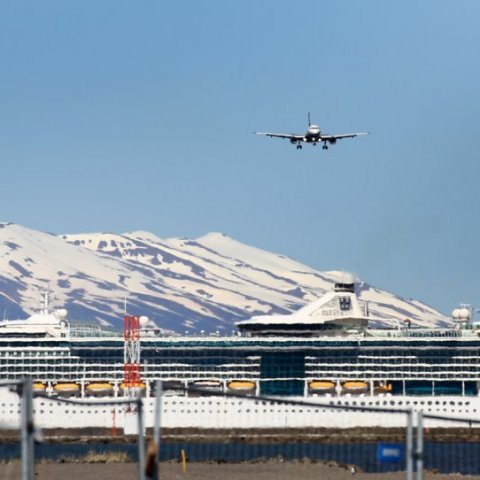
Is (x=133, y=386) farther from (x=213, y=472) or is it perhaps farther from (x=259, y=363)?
(x=213, y=472)

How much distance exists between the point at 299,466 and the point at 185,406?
57.3 meters

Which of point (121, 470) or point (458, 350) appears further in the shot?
point (458, 350)

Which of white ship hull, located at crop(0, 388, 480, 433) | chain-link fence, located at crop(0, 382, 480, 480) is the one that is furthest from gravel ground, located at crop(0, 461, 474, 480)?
white ship hull, located at crop(0, 388, 480, 433)

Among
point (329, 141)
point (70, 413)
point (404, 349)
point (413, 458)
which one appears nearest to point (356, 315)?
Result: point (404, 349)

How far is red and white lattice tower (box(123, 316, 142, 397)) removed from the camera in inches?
5763

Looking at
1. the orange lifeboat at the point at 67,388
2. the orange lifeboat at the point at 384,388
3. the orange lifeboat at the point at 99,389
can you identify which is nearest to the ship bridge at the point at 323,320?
the orange lifeboat at the point at 384,388

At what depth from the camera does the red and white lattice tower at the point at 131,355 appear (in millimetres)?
146375

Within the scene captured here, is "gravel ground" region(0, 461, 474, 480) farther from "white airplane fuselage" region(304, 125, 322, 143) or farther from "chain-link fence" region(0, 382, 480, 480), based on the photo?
"white airplane fuselage" region(304, 125, 322, 143)

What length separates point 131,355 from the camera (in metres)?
151

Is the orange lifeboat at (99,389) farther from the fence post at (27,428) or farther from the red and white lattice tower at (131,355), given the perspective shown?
the fence post at (27,428)

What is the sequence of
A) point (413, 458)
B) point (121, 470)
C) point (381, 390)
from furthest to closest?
point (381, 390) < point (121, 470) < point (413, 458)

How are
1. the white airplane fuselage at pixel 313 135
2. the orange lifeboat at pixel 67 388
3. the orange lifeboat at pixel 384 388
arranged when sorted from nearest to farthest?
the white airplane fuselage at pixel 313 135, the orange lifeboat at pixel 67 388, the orange lifeboat at pixel 384 388

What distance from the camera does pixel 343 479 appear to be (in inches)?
2852

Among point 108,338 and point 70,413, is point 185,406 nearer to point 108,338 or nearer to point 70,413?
point 70,413
